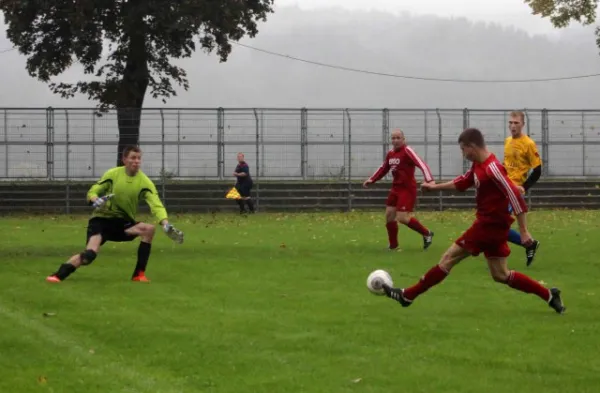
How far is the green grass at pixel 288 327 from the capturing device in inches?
358

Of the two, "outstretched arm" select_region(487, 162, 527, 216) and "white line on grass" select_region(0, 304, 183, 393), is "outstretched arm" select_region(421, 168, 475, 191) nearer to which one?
"outstretched arm" select_region(487, 162, 527, 216)

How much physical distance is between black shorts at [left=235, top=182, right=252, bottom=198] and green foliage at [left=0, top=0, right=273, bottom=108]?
7475mm

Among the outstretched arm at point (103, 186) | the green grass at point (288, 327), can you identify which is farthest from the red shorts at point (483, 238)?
the outstretched arm at point (103, 186)

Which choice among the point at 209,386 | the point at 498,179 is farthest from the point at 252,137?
the point at 209,386

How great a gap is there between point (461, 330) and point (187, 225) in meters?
20.9

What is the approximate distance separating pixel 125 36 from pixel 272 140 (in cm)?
816

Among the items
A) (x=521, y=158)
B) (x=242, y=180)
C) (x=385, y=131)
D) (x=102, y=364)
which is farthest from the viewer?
(x=385, y=131)

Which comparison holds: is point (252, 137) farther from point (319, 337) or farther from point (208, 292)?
point (319, 337)

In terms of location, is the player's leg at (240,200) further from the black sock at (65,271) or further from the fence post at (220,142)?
the black sock at (65,271)

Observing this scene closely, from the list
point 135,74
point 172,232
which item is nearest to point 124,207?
point 172,232

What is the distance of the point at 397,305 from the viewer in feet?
43.5

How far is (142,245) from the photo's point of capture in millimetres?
15953

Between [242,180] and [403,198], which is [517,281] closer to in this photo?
[403,198]

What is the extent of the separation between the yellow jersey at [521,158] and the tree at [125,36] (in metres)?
27.3
